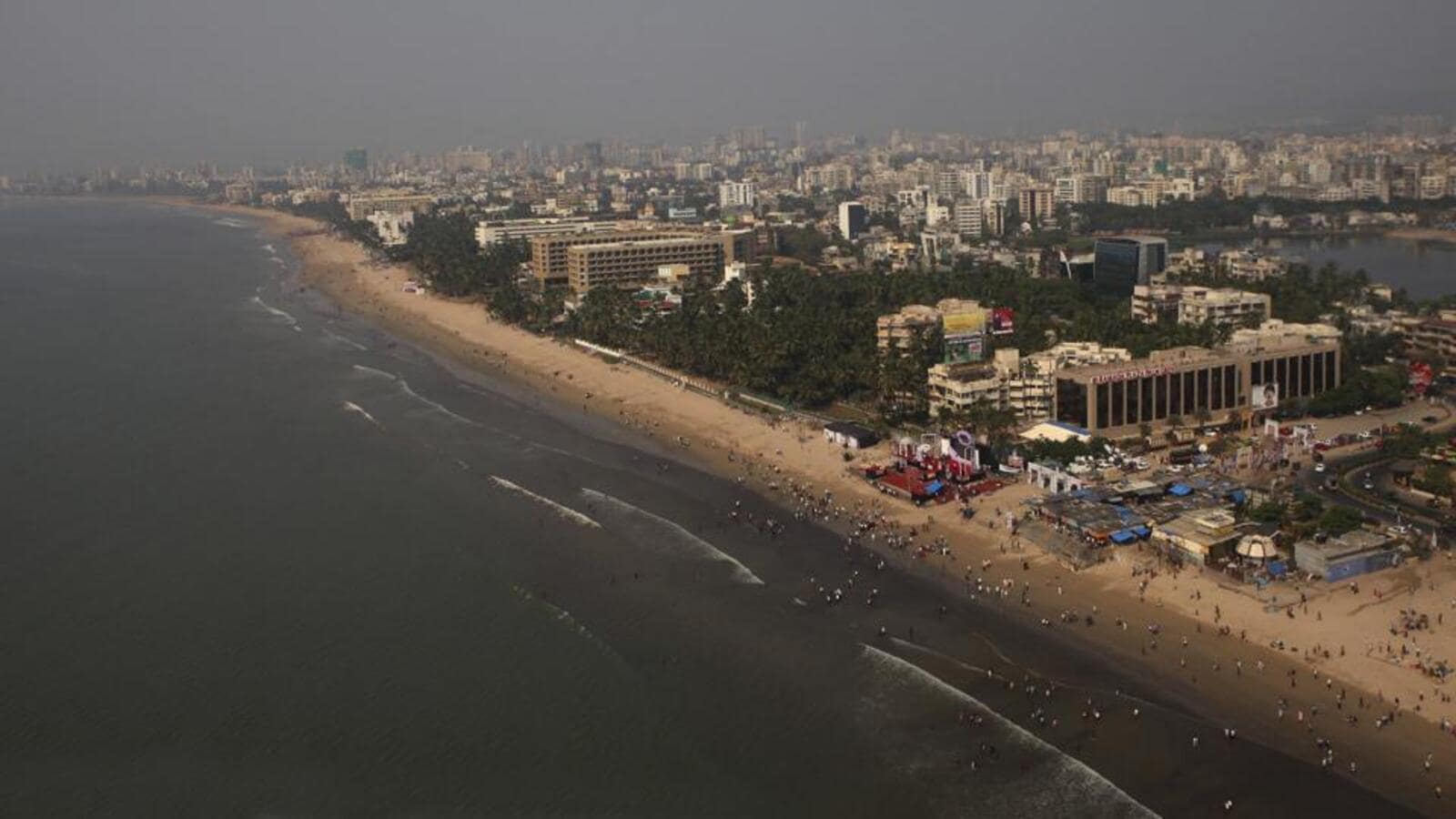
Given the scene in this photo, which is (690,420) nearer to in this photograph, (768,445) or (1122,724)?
(768,445)

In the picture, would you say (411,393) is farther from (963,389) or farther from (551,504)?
(963,389)

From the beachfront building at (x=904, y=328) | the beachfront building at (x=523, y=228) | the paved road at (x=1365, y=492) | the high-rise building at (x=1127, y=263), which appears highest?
the beachfront building at (x=523, y=228)

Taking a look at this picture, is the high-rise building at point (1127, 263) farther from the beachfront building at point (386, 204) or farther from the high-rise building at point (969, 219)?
the beachfront building at point (386, 204)

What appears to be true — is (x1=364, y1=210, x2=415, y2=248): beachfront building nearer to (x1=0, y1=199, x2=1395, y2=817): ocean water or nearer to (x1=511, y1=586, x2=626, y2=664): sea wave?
(x1=0, y1=199, x2=1395, y2=817): ocean water

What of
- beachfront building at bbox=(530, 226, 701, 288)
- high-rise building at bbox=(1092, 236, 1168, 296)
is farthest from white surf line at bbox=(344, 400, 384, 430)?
high-rise building at bbox=(1092, 236, 1168, 296)

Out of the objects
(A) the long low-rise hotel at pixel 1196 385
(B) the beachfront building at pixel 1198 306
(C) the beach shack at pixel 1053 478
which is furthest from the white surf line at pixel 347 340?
(B) the beachfront building at pixel 1198 306

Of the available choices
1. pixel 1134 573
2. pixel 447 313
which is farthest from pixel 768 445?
pixel 447 313
